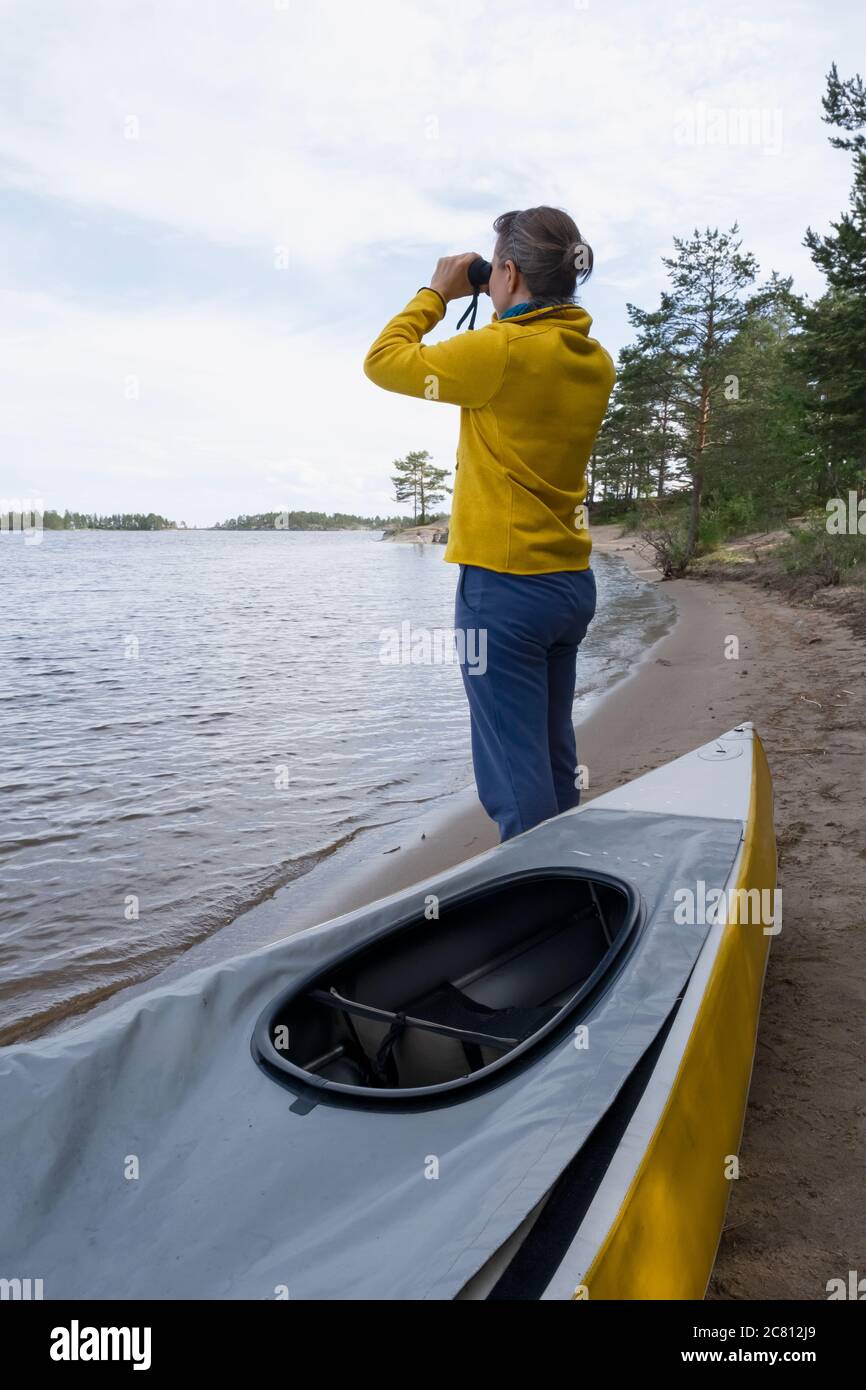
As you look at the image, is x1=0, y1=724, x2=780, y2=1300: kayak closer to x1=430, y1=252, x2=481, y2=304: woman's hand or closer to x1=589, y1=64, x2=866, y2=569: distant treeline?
x1=430, y1=252, x2=481, y2=304: woman's hand

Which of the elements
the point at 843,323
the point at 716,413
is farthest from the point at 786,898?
the point at 716,413

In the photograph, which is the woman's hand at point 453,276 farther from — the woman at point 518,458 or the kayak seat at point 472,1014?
the kayak seat at point 472,1014

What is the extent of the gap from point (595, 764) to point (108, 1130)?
15.7 feet

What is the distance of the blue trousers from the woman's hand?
2.73 feet

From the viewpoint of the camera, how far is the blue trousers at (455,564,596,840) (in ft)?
8.55

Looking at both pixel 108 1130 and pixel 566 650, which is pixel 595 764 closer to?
pixel 566 650

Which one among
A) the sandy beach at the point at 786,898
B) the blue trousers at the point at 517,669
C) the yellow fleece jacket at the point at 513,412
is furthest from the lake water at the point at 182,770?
the yellow fleece jacket at the point at 513,412

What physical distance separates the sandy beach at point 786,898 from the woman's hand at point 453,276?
8.12ft

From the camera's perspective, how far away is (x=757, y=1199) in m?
2.04

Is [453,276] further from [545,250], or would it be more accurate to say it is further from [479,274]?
[545,250]

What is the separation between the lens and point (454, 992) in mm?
2549

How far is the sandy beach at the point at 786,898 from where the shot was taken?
1.97 m

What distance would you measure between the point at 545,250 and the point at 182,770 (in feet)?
16.4

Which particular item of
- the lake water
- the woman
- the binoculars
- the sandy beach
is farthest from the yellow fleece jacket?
the lake water
